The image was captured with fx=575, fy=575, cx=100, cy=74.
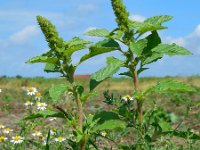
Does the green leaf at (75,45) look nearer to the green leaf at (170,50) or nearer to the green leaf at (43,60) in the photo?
the green leaf at (43,60)

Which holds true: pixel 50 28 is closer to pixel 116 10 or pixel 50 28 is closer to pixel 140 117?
pixel 116 10

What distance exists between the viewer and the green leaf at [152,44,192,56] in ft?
10.5

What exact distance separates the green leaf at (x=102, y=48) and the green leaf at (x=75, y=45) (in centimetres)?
7

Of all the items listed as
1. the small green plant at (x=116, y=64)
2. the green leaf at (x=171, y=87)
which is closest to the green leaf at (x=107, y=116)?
the small green plant at (x=116, y=64)

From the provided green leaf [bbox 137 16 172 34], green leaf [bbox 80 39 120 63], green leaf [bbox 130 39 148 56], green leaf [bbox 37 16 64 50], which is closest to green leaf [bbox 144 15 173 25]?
green leaf [bbox 137 16 172 34]

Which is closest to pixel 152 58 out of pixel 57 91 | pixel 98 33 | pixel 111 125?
pixel 98 33

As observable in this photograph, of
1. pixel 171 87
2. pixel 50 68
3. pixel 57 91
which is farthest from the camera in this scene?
pixel 50 68

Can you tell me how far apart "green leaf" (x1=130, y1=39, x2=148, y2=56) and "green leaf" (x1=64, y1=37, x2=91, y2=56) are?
267mm

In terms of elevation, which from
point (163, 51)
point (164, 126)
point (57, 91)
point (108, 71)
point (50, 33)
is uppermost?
point (50, 33)

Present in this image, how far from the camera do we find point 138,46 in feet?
10.9

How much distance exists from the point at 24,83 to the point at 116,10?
65.2ft

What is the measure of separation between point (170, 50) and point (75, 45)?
21.7 inches

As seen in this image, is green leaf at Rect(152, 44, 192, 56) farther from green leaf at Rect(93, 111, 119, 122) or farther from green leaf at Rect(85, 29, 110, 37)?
green leaf at Rect(93, 111, 119, 122)

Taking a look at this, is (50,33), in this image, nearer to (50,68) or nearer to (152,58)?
(50,68)
